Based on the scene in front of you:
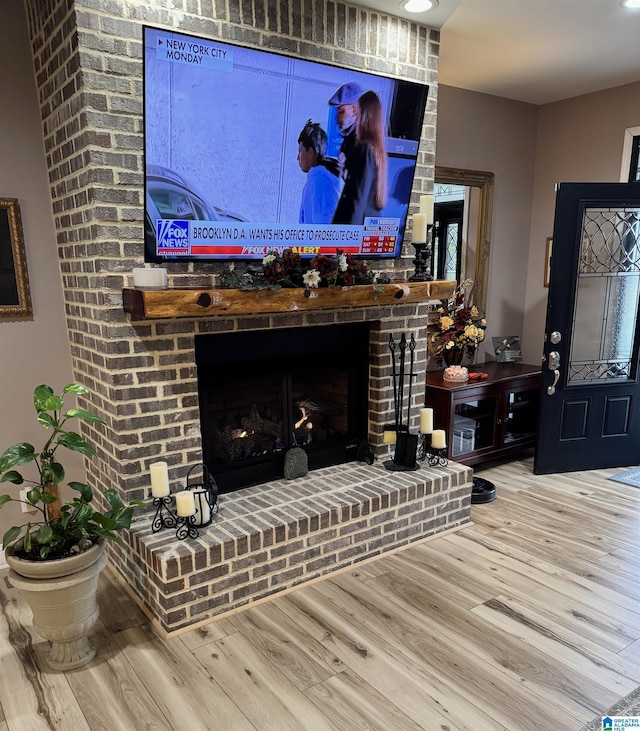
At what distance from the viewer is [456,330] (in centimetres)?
395

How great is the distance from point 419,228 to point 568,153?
2.29 metres

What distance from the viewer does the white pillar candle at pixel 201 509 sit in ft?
8.03

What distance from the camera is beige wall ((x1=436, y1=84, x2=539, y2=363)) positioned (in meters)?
4.03

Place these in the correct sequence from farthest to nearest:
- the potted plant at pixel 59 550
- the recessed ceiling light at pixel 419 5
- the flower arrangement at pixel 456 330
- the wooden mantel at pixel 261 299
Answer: the flower arrangement at pixel 456 330 → the recessed ceiling light at pixel 419 5 → the wooden mantel at pixel 261 299 → the potted plant at pixel 59 550

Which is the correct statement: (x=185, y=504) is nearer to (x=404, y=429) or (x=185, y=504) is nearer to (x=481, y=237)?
(x=404, y=429)

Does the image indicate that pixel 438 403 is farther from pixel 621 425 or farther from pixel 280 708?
pixel 280 708

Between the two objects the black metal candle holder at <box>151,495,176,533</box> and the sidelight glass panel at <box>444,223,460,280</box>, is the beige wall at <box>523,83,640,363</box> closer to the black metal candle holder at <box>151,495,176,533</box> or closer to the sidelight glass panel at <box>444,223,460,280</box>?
the sidelight glass panel at <box>444,223,460,280</box>

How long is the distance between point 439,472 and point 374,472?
38 cm

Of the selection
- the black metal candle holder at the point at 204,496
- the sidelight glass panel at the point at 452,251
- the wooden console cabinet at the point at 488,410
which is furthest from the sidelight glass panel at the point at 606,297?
the black metal candle holder at the point at 204,496

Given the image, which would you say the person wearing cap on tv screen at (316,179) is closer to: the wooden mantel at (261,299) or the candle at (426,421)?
the wooden mantel at (261,299)

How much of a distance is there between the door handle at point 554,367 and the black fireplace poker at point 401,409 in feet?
3.82

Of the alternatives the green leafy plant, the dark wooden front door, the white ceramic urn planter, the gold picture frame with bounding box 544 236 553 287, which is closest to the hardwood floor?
the white ceramic urn planter

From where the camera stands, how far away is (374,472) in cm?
313

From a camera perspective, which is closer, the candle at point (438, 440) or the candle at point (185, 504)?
the candle at point (185, 504)
